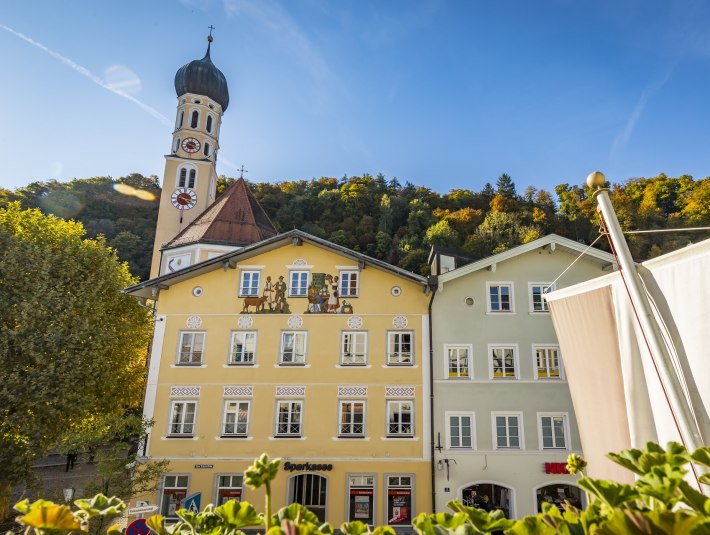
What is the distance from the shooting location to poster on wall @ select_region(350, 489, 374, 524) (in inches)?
842

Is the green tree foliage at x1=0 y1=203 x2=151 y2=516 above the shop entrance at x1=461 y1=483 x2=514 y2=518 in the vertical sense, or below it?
above

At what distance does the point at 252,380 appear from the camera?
22875 millimetres

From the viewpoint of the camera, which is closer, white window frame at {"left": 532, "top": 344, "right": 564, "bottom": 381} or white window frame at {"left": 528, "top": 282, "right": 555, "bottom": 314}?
white window frame at {"left": 532, "top": 344, "right": 564, "bottom": 381}

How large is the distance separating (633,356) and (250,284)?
19.2m

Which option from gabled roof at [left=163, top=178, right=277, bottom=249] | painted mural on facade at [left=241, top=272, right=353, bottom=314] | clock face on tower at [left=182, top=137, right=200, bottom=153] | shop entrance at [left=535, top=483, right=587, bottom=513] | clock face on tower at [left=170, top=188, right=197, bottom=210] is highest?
clock face on tower at [left=182, top=137, right=200, bottom=153]

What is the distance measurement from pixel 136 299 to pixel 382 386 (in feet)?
47.0

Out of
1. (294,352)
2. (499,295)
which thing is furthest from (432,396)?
(294,352)

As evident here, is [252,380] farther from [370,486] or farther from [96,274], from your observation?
[96,274]

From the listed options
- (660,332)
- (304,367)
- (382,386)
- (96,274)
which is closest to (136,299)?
(96,274)

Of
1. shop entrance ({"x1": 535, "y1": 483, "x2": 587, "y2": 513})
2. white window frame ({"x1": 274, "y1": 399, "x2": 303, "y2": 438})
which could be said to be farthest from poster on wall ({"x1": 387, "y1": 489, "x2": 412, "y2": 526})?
shop entrance ({"x1": 535, "y1": 483, "x2": 587, "y2": 513})

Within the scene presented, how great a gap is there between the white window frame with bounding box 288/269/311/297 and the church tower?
29.0 m

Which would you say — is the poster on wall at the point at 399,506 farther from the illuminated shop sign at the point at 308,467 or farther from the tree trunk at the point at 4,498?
the tree trunk at the point at 4,498

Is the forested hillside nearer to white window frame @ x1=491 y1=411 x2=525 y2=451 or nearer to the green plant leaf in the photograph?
white window frame @ x1=491 y1=411 x2=525 y2=451

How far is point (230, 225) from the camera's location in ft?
126
